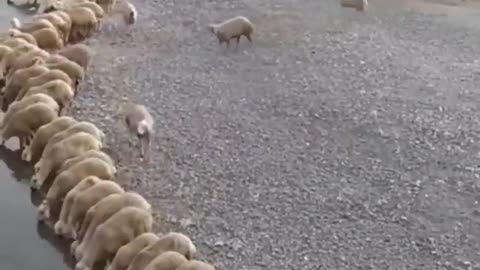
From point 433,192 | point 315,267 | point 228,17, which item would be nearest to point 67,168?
point 315,267

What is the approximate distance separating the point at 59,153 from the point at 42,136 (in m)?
0.23

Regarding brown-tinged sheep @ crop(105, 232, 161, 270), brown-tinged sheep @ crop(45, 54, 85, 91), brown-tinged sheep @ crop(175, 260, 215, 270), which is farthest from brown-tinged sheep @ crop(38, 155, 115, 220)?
brown-tinged sheep @ crop(45, 54, 85, 91)

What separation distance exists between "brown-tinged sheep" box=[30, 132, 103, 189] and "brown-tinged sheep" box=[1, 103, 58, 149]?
264mm

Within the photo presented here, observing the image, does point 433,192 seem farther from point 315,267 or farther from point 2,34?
point 2,34

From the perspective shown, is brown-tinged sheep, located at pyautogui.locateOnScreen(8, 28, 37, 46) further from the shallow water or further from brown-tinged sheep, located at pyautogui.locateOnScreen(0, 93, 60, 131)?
the shallow water

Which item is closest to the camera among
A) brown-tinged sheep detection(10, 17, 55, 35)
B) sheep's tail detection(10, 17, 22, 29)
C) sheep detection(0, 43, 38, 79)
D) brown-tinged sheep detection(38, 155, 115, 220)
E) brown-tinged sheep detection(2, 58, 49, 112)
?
brown-tinged sheep detection(38, 155, 115, 220)

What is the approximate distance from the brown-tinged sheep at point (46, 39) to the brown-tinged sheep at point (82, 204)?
→ 1902 millimetres

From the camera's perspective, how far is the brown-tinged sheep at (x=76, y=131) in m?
4.10

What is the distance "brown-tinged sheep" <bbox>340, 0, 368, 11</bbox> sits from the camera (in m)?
6.32

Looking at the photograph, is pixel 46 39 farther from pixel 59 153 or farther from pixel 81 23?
pixel 59 153

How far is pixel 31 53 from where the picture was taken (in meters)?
5.04

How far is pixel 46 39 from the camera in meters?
5.38

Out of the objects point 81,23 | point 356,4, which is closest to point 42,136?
point 81,23

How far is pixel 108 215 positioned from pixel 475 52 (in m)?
→ 2.93
